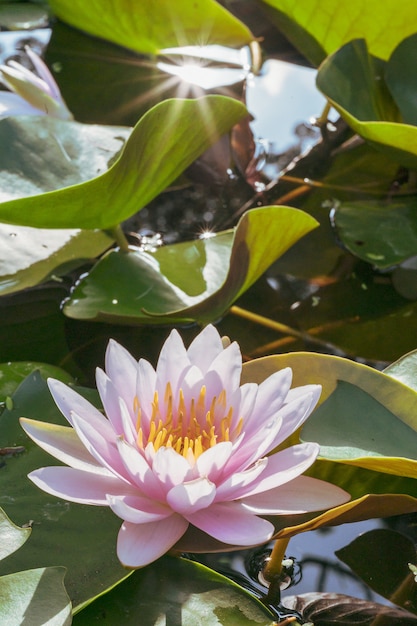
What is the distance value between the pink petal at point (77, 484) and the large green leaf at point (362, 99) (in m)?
0.96

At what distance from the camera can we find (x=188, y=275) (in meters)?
1.56

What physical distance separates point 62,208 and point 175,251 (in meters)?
0.35

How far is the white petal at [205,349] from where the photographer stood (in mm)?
1088

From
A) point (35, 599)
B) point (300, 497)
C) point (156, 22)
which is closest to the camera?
point (35, 599)

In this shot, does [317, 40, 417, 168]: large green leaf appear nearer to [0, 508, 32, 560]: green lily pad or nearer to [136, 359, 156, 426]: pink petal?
[136, 359, 156, 426]: pink petal

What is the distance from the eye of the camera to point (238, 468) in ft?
3.20

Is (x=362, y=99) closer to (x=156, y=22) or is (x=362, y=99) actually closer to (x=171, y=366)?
(x=156, y=22)

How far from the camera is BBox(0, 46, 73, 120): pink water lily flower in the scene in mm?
1736

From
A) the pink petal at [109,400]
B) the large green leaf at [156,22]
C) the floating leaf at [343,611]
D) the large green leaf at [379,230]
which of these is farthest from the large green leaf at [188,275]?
the large green leaf at [156,22]

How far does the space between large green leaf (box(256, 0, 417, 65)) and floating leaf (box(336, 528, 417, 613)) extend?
50.7 inches

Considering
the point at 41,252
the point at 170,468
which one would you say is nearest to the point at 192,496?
the point at 170,468

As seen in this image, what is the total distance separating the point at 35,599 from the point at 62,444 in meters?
0.21

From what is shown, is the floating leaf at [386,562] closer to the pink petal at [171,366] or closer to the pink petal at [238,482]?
the pink petal at [238,482]

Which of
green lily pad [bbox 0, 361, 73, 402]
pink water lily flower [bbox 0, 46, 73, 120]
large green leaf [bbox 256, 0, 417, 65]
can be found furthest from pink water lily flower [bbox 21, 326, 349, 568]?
large green leaf [bbox 256, 0, 417, 65]
